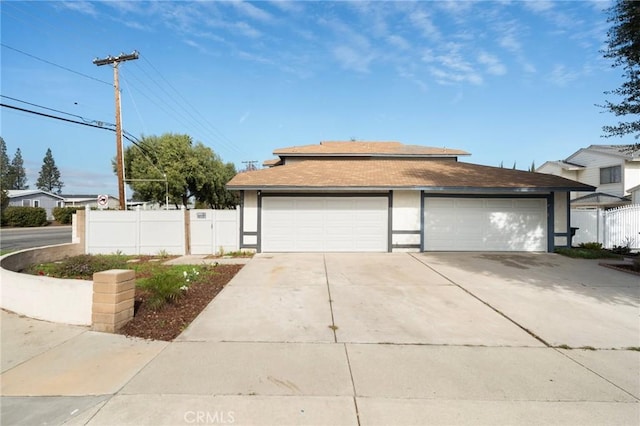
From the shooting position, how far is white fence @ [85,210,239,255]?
42.4ft

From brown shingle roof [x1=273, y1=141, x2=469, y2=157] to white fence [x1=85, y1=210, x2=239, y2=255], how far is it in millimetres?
7530

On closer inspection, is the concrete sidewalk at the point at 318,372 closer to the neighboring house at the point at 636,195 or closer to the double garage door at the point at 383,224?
the double garage door at the point at 383,224

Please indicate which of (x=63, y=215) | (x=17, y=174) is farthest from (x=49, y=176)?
(x=63, y=215)

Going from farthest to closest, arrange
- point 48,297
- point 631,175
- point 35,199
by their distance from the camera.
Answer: point 35,199 → point 631,175 → point 48,297

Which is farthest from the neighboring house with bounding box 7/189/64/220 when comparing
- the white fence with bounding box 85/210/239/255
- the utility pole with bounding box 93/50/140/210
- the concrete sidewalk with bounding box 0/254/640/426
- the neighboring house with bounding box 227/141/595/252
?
the concrete sidewalk with bounding box 0/254/640/426

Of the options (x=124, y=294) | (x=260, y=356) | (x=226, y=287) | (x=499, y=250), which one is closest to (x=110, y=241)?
(x=226, y=287)

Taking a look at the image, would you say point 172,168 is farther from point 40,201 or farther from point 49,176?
point 49,176

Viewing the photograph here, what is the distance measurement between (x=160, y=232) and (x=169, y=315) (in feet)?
27.5

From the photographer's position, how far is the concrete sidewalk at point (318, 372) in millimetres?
3008

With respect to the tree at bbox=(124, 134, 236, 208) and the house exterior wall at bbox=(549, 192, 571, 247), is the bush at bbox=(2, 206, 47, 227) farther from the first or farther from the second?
the house exterior wall at bbox=(549, 192, 571, 247)

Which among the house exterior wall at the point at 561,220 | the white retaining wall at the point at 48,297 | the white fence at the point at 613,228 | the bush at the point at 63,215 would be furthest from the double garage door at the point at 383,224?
the bush at the point at 63,215

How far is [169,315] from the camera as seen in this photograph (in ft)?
18.1

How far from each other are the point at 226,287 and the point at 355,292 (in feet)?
Result: 9.63

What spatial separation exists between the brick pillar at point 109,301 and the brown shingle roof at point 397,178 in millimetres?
7751
